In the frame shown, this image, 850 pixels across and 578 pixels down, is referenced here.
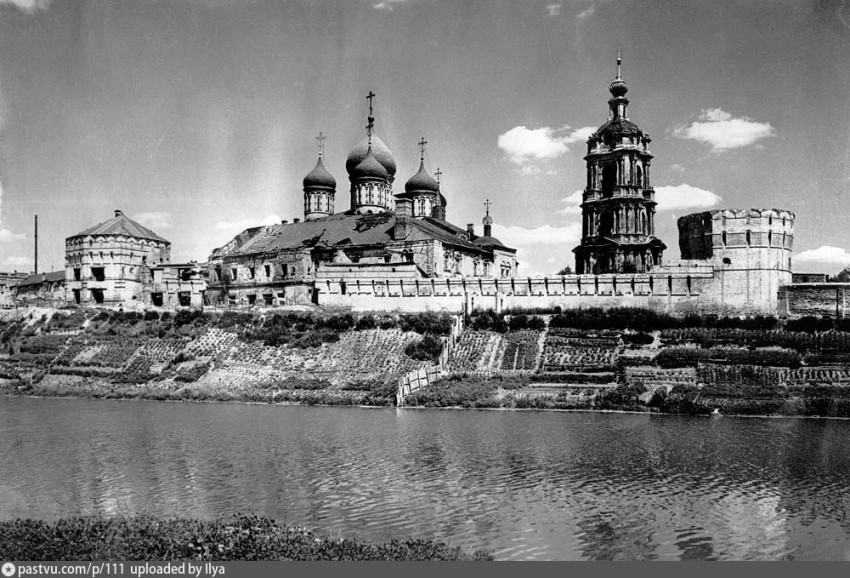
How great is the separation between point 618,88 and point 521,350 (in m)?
23.5

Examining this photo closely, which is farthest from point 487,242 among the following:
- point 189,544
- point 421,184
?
point 189,544

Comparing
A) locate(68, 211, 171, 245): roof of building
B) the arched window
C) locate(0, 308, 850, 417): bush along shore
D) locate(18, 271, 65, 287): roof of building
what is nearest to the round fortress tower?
locate(0, 308, 850, 417): bush along shore

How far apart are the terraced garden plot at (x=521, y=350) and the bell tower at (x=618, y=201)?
12.3 m

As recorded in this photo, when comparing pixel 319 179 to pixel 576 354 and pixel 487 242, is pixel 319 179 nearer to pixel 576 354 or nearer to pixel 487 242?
pixel 487 242

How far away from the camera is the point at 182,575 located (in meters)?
11.3

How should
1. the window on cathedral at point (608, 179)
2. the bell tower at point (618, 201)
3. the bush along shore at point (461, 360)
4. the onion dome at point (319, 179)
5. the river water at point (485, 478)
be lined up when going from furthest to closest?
the onion dome at point (319, 179), the window on cathedral at point (608, 179), the bell tower at point (618, 201), the bush along shore at point (461, 360), the river water at point (485, 478)

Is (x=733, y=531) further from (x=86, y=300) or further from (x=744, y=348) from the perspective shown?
(x=86, y=300)

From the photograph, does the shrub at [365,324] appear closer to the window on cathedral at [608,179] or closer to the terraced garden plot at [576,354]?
the terraced garden plot at [576,354]

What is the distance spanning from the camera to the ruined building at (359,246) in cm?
5488

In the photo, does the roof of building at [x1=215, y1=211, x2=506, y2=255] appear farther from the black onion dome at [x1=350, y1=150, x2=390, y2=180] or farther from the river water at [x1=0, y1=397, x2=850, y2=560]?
the river water at [x1=0, y1=397, x2=850, y2=560]

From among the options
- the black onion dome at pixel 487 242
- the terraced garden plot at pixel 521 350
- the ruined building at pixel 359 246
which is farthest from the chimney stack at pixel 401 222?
the terraced garden plot at pixel 521 350

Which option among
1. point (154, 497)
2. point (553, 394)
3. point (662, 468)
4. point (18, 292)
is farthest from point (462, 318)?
point (18, 292)

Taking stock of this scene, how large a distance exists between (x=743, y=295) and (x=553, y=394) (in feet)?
49.7

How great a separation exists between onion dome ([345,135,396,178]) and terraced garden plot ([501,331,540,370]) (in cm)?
3052
